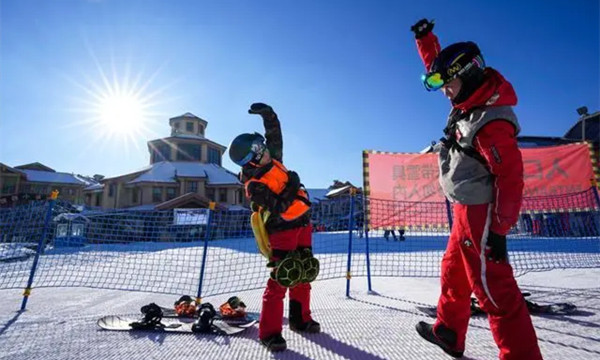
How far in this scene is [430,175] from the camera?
770 cm

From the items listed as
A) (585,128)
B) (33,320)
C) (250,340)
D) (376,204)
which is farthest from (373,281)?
(585,128)

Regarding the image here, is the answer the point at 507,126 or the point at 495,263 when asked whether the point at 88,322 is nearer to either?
the point at 495,263

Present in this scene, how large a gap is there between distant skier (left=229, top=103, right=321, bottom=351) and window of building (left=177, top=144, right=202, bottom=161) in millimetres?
29841

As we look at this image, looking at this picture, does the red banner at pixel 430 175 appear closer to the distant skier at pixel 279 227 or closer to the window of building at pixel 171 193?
the distant skier at pixel 279 227

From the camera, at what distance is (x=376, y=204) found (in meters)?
7.01

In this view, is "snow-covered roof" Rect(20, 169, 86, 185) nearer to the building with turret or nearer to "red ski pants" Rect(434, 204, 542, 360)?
the building with turret

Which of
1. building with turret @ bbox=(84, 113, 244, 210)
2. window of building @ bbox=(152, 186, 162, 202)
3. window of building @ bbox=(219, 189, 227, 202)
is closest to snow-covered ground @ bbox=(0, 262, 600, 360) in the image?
building with turret @ bbox=(84, 113, 244, 210)

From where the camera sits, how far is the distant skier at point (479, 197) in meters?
1.62

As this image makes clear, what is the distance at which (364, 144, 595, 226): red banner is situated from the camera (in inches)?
295

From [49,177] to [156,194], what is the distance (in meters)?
18.6

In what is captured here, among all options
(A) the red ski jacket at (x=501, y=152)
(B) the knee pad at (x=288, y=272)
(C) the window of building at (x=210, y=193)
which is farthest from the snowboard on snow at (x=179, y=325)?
(C) the window of building at (x=210, y=193)

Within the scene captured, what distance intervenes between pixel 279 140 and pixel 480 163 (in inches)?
72.6

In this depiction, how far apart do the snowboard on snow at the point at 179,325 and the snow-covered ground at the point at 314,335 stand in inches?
3.0

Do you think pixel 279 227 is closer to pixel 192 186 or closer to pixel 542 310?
pixel 542 310
